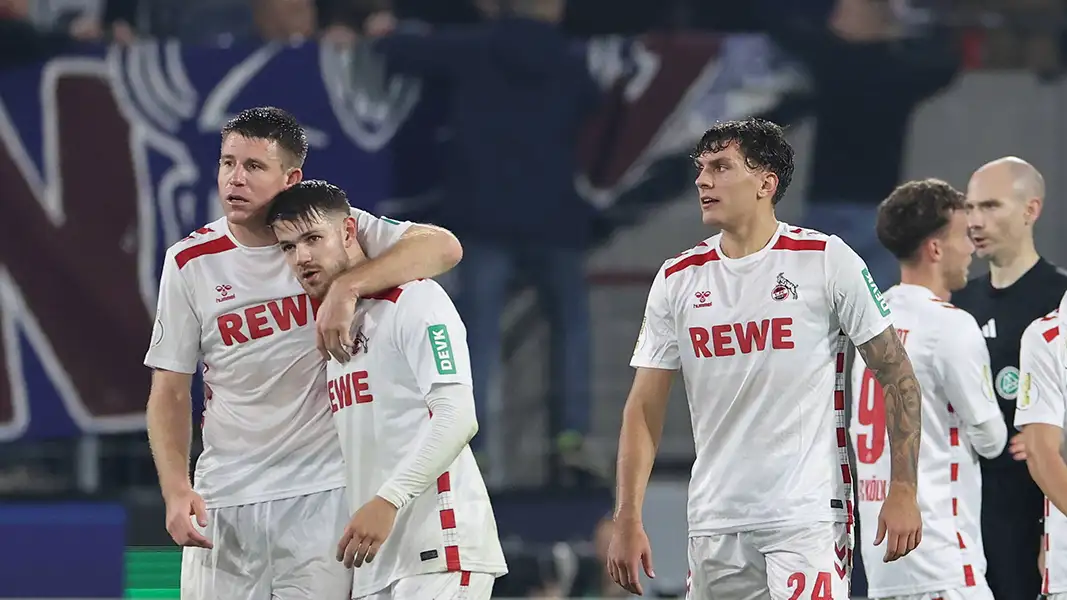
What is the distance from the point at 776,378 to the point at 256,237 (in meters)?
1.63

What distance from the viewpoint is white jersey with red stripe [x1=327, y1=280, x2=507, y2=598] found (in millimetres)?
4352

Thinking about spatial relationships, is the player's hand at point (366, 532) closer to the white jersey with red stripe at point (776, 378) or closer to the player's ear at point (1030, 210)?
the white jersey with red stripe at point (776, 378)

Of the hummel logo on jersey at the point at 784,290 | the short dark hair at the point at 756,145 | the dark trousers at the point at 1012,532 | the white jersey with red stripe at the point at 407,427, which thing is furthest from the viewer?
the dark trousers at the point at 1012,532

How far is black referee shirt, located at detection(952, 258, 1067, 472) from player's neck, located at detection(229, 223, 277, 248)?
2.76 m

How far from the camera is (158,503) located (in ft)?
29.9

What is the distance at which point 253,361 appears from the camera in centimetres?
468

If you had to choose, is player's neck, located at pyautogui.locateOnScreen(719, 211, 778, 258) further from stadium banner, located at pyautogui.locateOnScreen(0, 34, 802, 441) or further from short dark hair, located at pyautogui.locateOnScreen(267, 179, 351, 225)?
stadium banner, located at pyautogui.locateOnScreen(0, 34, 802, 441)

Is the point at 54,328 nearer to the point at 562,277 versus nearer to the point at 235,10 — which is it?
the point at 235,10


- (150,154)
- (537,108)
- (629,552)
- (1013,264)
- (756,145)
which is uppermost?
(537,108)

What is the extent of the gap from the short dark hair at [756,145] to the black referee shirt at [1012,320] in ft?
5.23

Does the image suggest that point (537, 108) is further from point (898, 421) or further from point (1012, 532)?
point (898, 421)

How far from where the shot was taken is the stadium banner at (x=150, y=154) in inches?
372

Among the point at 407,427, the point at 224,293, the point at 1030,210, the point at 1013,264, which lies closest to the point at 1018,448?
the point at 1013,264

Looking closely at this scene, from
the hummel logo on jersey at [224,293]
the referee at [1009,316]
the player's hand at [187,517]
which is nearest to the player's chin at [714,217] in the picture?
the hummel logo on jersey at [224,293]
